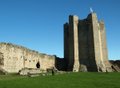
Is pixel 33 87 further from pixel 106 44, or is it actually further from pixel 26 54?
pixel 106 44

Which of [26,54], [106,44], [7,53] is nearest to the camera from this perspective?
[7,53]

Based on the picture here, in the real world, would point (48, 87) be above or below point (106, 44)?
below

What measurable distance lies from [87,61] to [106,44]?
206 inches

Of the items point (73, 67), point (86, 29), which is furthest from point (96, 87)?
point (86, 29)

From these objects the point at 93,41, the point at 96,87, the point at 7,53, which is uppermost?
the point at 93,41

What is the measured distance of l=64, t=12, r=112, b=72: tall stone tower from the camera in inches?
1444

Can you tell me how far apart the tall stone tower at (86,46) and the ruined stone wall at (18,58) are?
5.02m

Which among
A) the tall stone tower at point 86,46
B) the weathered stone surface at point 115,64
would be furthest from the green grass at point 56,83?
the weathered stone surface at point 115,64

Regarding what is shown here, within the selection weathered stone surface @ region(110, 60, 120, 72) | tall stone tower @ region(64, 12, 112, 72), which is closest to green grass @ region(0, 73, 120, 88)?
tall stone tower @ region(64, 12, 112, 72)

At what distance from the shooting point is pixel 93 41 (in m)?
37.0

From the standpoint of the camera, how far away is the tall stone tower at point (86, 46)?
36.7 metres

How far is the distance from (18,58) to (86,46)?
13.6m

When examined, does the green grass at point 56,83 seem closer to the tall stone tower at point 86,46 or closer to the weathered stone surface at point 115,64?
the tall stone tower at point 86,46

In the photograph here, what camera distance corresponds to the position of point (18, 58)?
27.5 m
